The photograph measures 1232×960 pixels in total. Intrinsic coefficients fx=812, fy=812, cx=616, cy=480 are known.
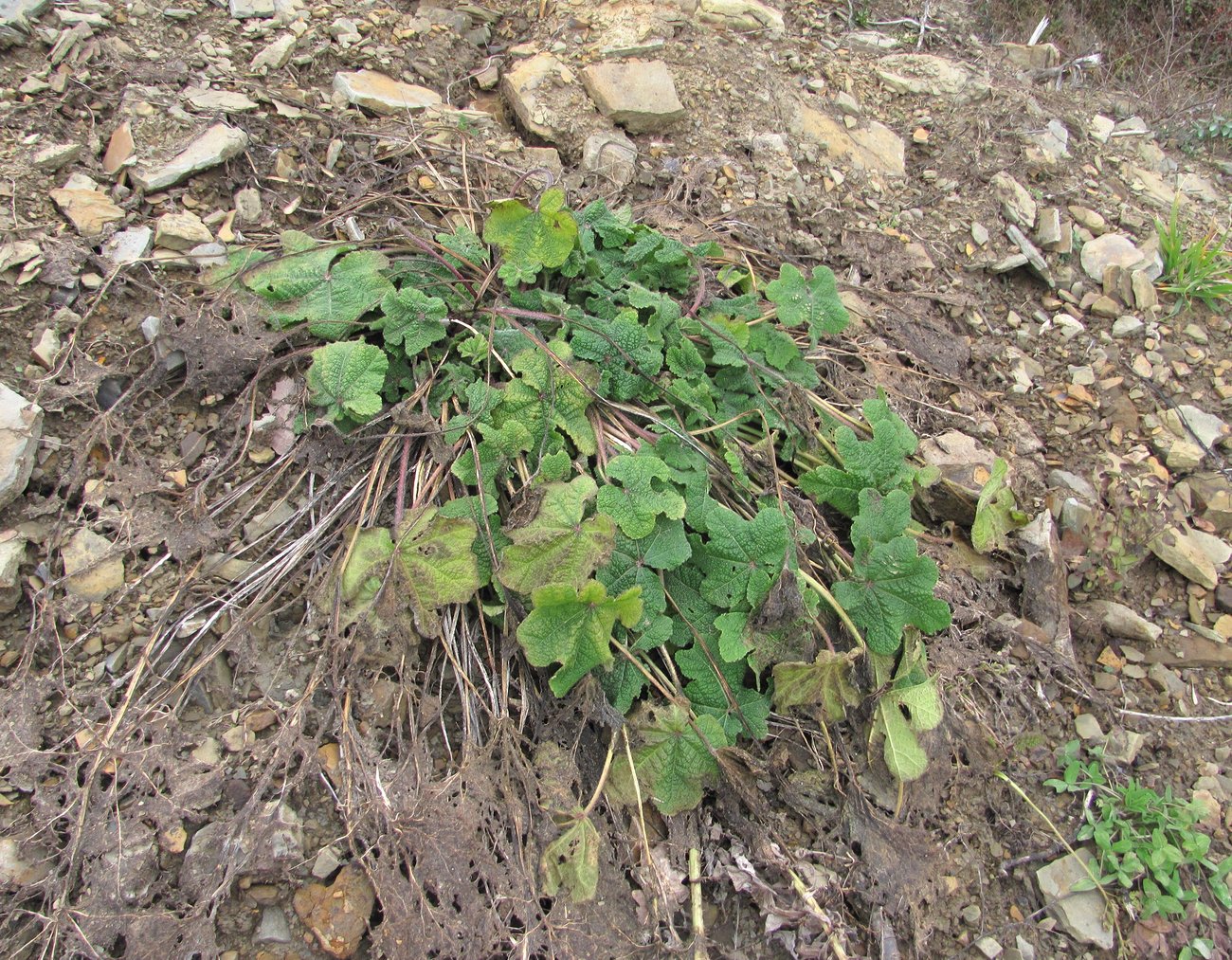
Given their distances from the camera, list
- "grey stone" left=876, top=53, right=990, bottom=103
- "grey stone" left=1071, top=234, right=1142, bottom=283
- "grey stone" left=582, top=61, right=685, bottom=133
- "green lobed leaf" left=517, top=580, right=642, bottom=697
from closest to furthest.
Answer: "green lobed leaf" left=517, top=580, right=642, bottom=697 < "grey stone" left=582, top=61, right=685, bottom=133 < "grey stone" left=1071, top=234, right=1142, bottom=283 < "grey stone" left=876, top=53, right=990, bottom=103

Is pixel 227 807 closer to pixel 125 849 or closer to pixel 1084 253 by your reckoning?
pixel 125 849

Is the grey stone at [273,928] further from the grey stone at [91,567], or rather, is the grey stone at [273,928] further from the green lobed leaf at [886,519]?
the green lobed leaf at [886,519]

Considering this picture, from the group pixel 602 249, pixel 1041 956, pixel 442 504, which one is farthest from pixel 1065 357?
pixel 442 504

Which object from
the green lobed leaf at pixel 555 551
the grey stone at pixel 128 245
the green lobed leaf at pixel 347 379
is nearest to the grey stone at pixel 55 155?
the grey stone at pixel 128 245

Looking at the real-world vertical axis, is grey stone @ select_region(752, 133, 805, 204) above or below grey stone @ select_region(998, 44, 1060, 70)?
below

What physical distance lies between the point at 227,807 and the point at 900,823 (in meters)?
1.48

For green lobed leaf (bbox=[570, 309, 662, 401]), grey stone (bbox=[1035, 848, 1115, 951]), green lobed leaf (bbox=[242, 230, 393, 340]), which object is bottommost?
grey stone (bbox=[1035, 848, 1115, 951])

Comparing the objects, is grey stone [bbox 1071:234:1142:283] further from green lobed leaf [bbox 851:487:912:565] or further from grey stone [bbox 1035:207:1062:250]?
green lobed leaf [bbox 851:487:912:565]

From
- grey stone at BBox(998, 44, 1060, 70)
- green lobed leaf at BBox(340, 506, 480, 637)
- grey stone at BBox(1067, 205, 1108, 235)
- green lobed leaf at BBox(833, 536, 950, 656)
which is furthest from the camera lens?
grey stone at BBox(998, 44, 1060, 70)

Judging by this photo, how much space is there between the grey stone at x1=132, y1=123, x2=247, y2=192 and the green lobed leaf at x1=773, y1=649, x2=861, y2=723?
206 cm

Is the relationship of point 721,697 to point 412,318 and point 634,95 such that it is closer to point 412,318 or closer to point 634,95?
point 412,318

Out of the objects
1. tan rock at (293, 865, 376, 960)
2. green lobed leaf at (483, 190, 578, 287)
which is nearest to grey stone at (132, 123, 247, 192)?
green lobed leaf at (483, 190, 578, 287)

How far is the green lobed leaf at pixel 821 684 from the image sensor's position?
5.99 feet

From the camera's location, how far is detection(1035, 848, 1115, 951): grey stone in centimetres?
192
